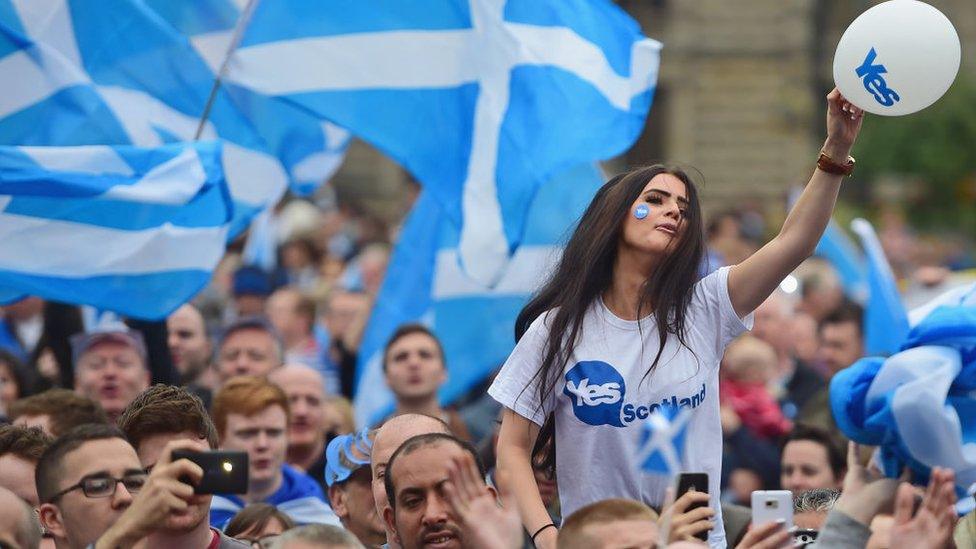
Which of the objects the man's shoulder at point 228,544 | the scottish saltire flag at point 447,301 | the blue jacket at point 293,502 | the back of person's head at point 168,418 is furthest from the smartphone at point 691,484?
the scottish saltire flag at point 447,301

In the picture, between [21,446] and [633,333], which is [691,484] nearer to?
[633,333]

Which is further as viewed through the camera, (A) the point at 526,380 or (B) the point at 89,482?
(A) the point at 526,380

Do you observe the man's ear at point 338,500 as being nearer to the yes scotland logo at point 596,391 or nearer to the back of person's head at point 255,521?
the back of person's head at point 255,521

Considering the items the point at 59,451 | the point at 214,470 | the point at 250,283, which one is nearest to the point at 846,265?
the point at 250,283

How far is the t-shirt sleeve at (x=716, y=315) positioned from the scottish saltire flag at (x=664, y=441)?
229 mm

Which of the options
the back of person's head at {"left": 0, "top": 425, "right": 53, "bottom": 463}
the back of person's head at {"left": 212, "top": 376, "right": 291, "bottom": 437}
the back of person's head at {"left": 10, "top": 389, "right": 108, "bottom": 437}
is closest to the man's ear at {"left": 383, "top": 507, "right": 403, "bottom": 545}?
the back of person's head at {"left": 0, "top": 425, "right": 53, "bottom": 463}

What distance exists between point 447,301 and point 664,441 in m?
5.41

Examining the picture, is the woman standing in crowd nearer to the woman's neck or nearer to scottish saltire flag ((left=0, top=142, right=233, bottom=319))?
the woman's neck

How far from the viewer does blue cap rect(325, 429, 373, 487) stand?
639 centimetres

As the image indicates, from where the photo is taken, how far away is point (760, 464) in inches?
336

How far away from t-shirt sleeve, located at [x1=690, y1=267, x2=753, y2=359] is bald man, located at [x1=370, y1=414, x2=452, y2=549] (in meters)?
0.77

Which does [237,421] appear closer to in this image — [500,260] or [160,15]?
[500,260]

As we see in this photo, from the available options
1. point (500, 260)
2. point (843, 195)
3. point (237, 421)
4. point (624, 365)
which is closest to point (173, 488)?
point (624, 365)

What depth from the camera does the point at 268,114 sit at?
9.03 meters
